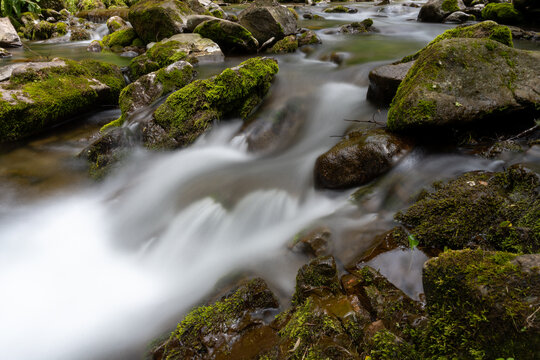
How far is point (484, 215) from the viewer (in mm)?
2604

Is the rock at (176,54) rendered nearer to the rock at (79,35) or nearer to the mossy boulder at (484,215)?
the mossy boulder at (484,215)

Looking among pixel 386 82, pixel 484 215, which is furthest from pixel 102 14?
pixel 484 215

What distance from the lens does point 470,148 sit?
3777 millimetres

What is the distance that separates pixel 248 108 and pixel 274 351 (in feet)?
15.4

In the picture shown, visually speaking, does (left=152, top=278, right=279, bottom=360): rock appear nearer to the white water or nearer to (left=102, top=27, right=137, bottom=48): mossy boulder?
the white water

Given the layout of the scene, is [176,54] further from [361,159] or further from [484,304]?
[484,304]

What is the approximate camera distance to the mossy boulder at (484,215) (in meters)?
2.39

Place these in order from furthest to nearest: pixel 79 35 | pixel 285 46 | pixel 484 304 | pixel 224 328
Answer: pixel 79 35 → pixel 285 46 → pixel 224 328 → pixel 484 304

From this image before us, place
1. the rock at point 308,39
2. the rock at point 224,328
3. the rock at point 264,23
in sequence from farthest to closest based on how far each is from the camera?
the rock at point 308,39 < the rock at point 264,23 < the rock at point 224,328

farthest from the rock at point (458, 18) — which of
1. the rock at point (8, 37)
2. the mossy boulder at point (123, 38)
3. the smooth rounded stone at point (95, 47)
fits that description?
the rock at point (8, 37)

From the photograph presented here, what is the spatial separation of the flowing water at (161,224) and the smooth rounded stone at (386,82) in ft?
1.00

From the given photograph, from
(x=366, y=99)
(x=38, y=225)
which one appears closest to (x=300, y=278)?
(x=38, y=225)

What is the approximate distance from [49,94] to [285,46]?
23.5 ft

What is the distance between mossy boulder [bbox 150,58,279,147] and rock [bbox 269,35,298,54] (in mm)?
4731
